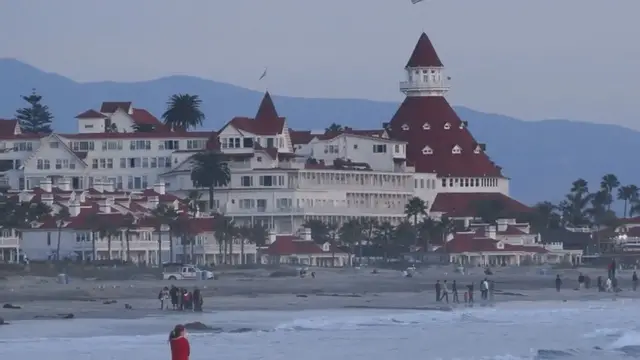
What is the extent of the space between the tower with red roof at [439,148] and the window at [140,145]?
52.9ft

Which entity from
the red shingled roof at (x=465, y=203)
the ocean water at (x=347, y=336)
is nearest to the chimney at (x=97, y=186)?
the red shingled roof at (x=465, y=203)

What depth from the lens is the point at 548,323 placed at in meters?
57.8

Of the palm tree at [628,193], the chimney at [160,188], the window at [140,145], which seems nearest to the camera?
the chimney at [160,188]

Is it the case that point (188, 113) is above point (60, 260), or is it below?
above

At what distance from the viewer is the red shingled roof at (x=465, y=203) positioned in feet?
419

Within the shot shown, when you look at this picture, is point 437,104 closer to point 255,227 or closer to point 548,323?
point 255,227

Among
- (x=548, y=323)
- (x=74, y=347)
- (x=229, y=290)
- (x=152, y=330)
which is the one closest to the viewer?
(x=74, y=347)

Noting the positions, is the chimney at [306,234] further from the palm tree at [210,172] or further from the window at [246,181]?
the window at [246,181]

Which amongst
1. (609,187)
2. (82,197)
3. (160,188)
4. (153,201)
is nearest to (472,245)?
(153,201)

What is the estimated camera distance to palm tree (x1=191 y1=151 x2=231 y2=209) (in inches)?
4688

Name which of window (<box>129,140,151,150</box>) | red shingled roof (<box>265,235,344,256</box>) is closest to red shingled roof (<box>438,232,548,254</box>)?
red shingled roof (<box>265,235,344,256</box>)

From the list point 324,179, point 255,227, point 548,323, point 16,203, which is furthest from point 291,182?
point 548,323

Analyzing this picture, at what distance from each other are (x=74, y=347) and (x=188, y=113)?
90.9 meters

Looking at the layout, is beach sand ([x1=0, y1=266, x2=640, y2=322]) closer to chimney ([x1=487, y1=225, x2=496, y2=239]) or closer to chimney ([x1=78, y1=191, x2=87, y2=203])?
chimney ([x1=78, y1=191, x2=87, y2=203])
